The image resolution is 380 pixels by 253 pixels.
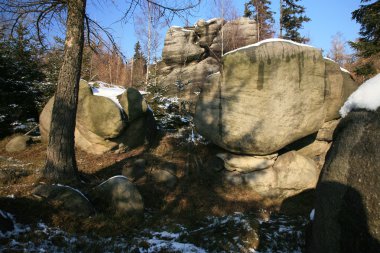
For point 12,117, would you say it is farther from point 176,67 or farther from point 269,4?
point 269,4

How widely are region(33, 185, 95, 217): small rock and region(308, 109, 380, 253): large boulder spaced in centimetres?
430

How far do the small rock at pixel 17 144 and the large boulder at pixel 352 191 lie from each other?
12146 mm

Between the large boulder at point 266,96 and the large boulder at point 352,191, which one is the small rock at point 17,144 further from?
the large boulder at point 352,191

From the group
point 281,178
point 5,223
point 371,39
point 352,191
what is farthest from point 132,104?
point 371,39

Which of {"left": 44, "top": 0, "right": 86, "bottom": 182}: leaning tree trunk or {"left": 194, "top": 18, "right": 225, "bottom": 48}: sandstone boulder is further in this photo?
{"left": 194, "top": 18, "right": 225, "bottom": 48}: sandstone boulder

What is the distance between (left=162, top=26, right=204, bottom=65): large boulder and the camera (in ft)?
94.9

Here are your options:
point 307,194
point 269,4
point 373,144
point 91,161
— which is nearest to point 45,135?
point 91,161

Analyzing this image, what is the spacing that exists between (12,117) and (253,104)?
1146 cm

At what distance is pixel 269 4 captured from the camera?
1241 inches

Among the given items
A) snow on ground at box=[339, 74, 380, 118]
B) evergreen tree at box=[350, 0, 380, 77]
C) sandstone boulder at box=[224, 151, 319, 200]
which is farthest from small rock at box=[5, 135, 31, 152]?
evergreen tree at box=[350, 0, 380, 77]

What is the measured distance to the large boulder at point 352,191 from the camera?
121 inches

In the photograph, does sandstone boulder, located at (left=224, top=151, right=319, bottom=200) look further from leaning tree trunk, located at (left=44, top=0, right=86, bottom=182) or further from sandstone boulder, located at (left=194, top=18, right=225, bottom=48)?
sandstone boulder, located at (left=194, top=18, right=225, bottom=48)

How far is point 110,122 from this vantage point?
36.9ft

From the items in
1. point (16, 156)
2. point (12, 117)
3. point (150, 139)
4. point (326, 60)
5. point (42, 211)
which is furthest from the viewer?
point (12, 117)
